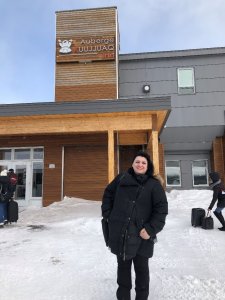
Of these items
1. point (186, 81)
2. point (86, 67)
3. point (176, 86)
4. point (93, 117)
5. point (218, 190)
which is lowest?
point (218, 190)

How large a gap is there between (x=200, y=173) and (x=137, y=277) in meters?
16.6

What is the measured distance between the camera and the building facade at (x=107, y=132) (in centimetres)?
1560

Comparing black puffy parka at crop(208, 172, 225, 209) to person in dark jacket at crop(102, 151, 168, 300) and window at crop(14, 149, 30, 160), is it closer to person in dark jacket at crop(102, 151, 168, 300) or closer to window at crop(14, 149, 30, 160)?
person in dark jacket at crop(102, 151, 168, 300)

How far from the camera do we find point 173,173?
759 inches

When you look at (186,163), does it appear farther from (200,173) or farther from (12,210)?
(12,210)

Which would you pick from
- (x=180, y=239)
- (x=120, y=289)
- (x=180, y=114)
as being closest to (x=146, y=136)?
(x=180, y=114)

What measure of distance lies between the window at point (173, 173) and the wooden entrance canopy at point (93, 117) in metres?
7.19

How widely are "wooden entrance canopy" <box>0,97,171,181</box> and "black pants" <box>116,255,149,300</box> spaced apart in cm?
763

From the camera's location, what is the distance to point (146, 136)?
14906mm

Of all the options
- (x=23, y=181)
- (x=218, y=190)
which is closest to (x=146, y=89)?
(x=23, y=181)

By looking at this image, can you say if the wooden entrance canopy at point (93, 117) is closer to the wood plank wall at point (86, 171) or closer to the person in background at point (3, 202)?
the person in background at point (3, 202)

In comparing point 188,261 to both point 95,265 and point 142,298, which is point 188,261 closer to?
point 95,265

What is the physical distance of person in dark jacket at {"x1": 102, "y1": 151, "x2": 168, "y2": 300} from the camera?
3.25m

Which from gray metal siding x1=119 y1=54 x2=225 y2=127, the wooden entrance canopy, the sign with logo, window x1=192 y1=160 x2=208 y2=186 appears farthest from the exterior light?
the wooden entrance canopy
